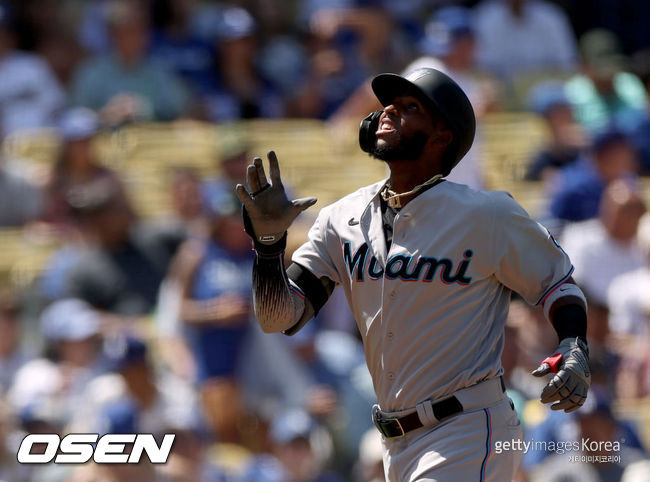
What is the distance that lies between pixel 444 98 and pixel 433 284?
55 cm

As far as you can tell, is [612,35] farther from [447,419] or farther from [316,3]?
[447,419]

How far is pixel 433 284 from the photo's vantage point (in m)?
3.70

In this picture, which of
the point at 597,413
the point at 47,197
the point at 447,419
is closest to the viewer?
the point at 447,419

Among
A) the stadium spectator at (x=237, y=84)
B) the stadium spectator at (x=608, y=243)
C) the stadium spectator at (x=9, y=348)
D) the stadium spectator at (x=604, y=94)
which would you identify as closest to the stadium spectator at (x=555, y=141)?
the stadium spectator at (x=604, y=94)

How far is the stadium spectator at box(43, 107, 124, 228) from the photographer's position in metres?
7.97

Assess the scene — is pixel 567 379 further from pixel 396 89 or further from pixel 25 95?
pixel 25 95

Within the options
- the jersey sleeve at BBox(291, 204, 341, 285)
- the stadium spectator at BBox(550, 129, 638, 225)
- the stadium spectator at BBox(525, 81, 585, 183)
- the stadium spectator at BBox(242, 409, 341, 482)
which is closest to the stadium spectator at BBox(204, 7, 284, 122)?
the stadium spectator at BBox(525, 81, 585, 183)

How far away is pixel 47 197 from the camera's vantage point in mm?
8133

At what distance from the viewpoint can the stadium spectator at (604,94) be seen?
9250 mm

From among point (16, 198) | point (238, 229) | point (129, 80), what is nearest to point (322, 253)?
point (238, 229)

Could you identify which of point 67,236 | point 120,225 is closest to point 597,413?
point 120,225

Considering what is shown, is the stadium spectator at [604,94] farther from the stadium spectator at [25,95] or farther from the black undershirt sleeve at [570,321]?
the black undershirt sleeve at [570,321]

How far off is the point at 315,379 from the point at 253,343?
40cm

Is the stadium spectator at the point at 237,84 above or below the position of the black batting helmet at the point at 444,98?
below
